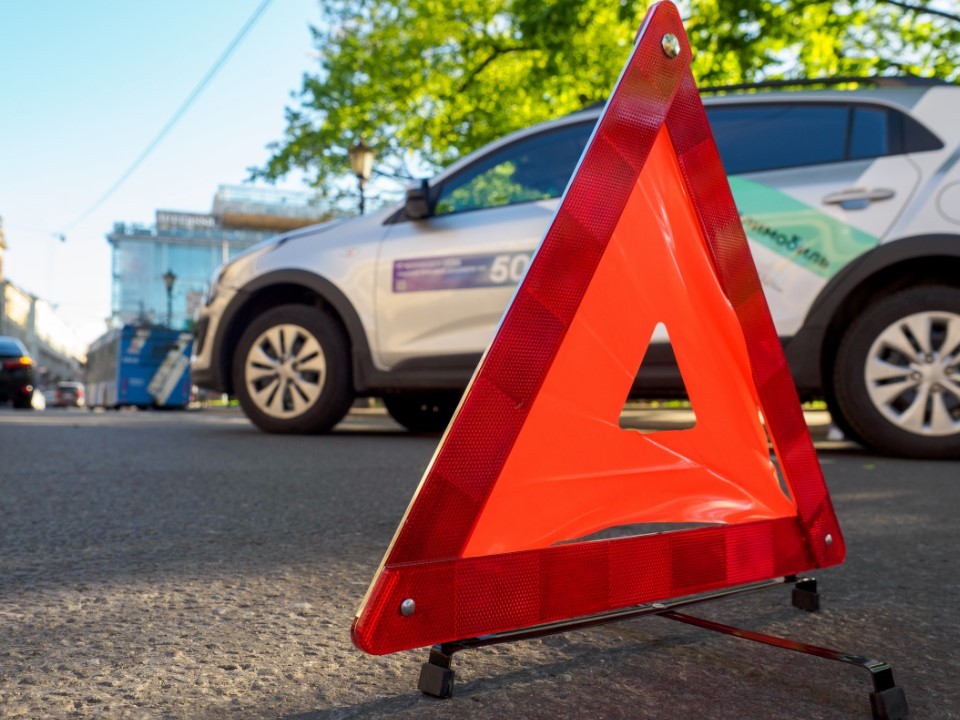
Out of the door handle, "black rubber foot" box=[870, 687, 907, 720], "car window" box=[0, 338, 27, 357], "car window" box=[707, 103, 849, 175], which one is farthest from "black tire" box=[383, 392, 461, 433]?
"car window" box=[0, 338, 27, 357]

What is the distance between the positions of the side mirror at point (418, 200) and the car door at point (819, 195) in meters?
1.77

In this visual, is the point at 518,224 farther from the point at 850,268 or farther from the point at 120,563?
the point at 120,563

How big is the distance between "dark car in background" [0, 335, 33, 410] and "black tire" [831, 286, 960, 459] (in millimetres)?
19462

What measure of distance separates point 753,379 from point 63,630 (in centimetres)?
127

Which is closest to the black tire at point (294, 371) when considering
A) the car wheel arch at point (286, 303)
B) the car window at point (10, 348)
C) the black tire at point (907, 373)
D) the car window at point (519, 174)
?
the car wheel arch at point (286, 303)

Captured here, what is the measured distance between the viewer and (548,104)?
16.5 meters

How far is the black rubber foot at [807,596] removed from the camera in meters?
1.83

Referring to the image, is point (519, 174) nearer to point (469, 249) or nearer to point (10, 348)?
point (469, 249)

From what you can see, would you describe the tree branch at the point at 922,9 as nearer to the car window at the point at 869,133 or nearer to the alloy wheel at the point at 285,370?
the car window at the point at 869,133

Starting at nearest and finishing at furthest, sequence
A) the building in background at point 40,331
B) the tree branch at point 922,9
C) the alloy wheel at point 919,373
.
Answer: the alloy wheel at point 919,373
the tree branch at point 922,9
the building in background at point 40,331

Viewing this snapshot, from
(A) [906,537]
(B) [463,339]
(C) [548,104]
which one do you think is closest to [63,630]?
(A) [906,537]

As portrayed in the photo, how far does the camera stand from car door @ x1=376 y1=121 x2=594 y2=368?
540 centimetres

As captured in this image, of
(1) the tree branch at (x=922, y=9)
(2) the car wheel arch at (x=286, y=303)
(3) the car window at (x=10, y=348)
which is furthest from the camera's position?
(3) the car window at (x=10, y=348)

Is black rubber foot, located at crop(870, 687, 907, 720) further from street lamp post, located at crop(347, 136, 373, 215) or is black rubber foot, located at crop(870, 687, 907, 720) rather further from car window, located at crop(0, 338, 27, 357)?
car window, located at crop(0, 338, 27, 357)
